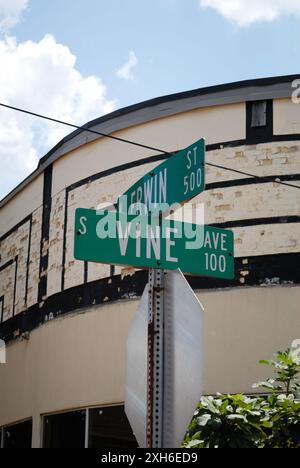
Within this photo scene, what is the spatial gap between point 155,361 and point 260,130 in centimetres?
883

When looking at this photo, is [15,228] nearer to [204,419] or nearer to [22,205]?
[22,205]

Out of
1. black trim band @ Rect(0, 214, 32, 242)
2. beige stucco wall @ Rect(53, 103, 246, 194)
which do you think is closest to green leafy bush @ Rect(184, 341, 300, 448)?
beige stucco wall @ Rect(53, 103, 246, 194)

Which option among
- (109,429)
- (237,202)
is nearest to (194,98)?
(237,202)

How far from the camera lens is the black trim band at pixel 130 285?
1326cm

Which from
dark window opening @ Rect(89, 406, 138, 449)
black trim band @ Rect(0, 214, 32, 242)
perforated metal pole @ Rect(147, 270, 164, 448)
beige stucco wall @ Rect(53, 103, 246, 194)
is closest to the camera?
perforated metal pole @ Rect(147, 270, 164, 448)

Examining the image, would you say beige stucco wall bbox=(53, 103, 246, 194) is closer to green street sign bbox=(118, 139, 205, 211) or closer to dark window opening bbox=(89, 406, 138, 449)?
dark window opening bbox=(89, 406, 138, 449)

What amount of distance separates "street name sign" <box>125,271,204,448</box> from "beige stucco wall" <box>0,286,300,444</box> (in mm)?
7223

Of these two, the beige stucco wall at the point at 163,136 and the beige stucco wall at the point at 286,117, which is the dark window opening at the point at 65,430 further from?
the beige stucco wall at the point at 286,117

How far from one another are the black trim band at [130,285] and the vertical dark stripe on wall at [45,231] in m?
0.36

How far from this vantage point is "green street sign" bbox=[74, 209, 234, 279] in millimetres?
6062

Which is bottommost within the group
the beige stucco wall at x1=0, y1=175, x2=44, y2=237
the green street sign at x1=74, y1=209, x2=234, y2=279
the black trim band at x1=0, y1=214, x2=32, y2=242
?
the green street sign at x1=74, y1=209, x2=234, y2=279

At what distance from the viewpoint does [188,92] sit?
14430 mm
